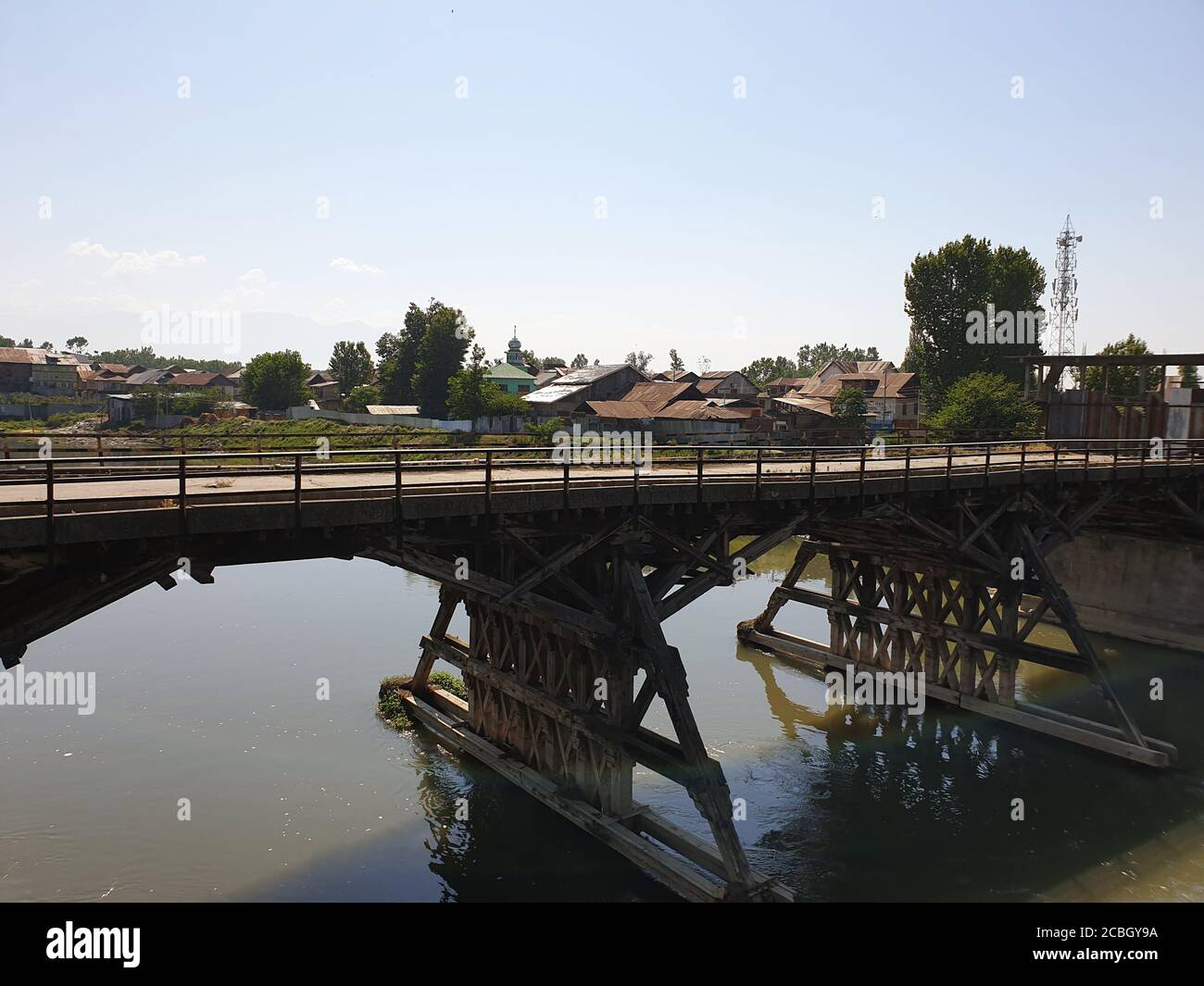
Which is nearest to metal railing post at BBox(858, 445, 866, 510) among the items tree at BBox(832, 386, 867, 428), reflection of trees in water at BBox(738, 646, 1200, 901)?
reflection of trees in water at BBox(738, 646, 1200, 901)

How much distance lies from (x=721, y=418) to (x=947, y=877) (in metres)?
51.1

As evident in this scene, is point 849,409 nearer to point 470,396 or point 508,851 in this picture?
point 470,396

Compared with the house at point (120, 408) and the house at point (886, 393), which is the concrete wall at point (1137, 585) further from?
the house at point (120, 408)

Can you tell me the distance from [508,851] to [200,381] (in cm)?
11879

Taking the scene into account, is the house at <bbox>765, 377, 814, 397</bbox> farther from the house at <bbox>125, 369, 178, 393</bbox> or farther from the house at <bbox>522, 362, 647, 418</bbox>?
the house at <bbox>125, 369, 178, 393</bbox>

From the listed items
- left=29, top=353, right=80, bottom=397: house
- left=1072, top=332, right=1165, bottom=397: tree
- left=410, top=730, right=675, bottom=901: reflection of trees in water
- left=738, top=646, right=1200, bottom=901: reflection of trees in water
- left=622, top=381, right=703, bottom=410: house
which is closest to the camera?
left=410, top=730, right=675, bottom=901: reflection of trees in water

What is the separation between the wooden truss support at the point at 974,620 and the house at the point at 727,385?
67.1 m

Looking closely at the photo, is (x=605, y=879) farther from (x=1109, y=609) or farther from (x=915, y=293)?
(x=915, y=293)

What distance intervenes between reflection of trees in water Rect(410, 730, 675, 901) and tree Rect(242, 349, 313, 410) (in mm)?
86763

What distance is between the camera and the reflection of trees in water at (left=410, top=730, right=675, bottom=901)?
14508 mm

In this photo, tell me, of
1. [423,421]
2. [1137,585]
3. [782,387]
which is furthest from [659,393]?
[782,387]

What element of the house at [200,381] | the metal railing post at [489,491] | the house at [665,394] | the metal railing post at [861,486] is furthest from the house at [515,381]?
the metal railing post at [489,491]
